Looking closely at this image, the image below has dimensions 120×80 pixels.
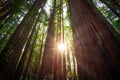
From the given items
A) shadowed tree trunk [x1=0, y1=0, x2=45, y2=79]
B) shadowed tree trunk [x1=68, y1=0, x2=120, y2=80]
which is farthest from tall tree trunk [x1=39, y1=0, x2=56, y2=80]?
shadowed tree trunk [x1=68, y1=0, x2=120, y2=80]

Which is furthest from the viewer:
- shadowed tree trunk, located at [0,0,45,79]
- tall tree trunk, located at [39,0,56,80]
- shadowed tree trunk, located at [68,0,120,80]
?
tall tree trunk, located at [39,0,56,80]

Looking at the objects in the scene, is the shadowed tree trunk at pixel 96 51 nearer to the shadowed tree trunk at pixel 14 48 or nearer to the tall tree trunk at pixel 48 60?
the shadowed tree trunk at pixel 14 48

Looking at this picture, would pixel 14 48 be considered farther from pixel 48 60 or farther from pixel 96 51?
pixel 96 51

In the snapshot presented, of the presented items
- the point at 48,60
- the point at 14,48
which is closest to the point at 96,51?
the point at 48,60

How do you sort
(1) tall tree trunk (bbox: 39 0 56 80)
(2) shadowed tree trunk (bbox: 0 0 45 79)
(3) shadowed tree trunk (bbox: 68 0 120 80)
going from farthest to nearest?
(1) tall tree trunk (bbox: 39 0 56 80) → (2) shadowed tree trunk (bbox: 0 0 45 79) → (3) shadowed tree trunk (bbox: 68 0 120 80)

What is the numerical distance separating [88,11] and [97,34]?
153cm

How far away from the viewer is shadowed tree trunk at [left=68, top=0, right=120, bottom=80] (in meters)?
3.15

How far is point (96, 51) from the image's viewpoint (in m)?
3.64

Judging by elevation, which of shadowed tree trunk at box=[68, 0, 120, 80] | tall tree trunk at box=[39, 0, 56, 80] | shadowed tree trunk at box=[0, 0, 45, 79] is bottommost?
tall tree trunk at box=[39, 0, 56, 80]

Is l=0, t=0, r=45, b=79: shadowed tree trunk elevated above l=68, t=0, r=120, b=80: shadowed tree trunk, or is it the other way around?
l=68, t=0, r=120, b=80: shadowed tree trunk

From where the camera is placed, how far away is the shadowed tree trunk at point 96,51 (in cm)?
315

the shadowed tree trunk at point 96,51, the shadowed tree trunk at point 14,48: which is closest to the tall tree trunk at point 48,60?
the shadowed tree trunk at point 14,48

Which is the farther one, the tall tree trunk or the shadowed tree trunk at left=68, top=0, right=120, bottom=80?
the tall tree trunk

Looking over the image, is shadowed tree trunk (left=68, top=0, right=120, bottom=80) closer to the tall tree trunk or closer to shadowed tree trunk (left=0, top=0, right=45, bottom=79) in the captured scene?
shadowed tree trunk (left=0, top=0, right=45, bottom=79)
